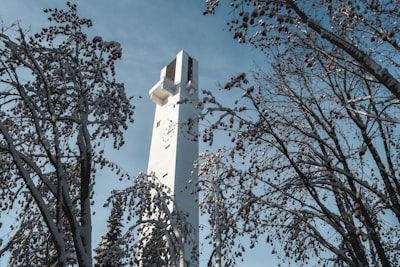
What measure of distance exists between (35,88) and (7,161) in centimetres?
185

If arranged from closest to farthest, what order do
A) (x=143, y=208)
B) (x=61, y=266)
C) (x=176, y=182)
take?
1. (x=61, y=266)
2. (x=143, y=208)
3. (x=176, y=182)

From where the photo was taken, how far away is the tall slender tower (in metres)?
17.2

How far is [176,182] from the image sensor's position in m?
17.6

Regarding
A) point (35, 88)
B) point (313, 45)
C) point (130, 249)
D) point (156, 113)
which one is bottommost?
point (130, 249)

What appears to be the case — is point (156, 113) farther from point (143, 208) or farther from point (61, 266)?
point (61, 266)

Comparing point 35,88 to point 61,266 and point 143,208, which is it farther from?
point 143,208

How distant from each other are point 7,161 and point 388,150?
7.86 metres

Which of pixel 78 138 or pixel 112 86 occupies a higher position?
pixel 112 86

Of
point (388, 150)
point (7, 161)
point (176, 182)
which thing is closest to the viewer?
point (7, 161)

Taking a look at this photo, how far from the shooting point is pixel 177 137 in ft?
64.7

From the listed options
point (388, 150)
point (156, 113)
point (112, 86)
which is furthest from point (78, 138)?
point (156, 113)

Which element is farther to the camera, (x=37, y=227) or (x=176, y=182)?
(x=176, y=182)

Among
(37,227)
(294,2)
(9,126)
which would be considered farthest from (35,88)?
(294,2)

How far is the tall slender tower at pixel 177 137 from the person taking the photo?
17.2 metres
